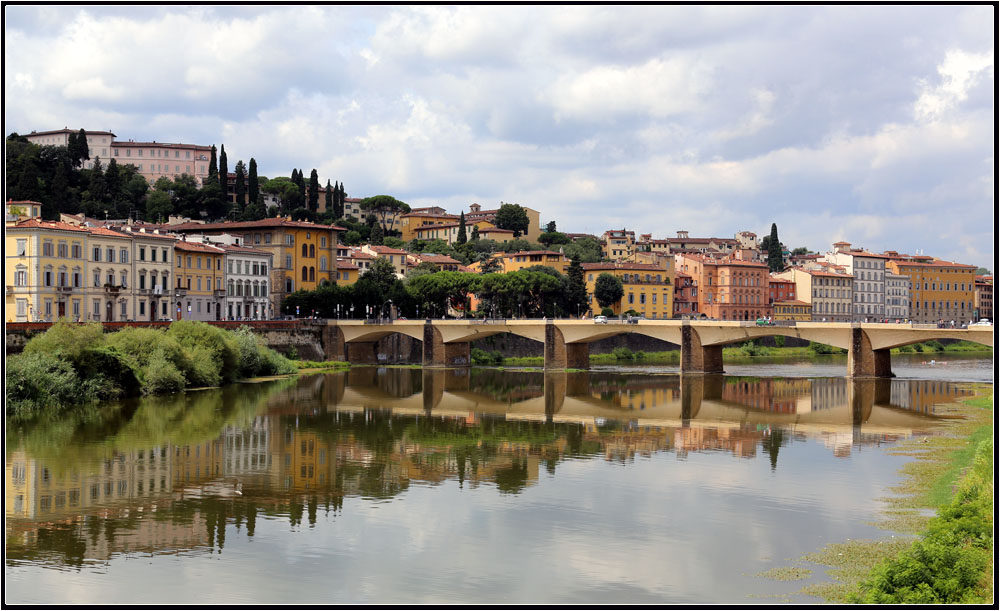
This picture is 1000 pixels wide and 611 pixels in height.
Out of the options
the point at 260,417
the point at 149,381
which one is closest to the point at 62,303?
the point at 149,381

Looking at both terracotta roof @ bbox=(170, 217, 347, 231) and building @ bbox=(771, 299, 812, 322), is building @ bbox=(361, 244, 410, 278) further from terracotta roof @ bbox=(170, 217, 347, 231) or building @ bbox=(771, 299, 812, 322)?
building @ bbox=(771, 299, 812, 322)

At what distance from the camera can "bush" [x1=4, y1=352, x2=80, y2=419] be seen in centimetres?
3919

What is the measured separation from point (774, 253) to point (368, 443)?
115 metres

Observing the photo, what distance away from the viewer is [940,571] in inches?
604

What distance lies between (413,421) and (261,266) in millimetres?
42475

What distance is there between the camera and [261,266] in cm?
8062

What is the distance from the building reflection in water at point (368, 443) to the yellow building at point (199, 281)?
56.5 ft

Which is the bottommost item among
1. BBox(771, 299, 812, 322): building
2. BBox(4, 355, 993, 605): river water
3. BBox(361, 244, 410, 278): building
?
BBox(4, 355, 993, 605): river water

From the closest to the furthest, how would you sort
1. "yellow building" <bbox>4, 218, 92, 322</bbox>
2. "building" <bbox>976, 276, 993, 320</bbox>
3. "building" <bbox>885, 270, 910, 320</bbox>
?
"yellow building" <bbox>4, 218, 92, 322</bbox> < "building" <bbox>885, 270, 910, 320</bbox> < "building" <bbox>976, 276, 993, 320</bbox>

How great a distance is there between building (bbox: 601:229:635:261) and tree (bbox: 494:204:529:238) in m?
12.2

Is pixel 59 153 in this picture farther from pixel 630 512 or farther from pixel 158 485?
pixel 630 512

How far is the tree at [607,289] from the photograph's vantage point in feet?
351

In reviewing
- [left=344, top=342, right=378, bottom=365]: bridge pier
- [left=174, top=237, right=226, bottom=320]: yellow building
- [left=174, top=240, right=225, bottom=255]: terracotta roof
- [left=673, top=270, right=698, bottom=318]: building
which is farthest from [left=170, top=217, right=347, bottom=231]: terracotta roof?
[left=673, top=270, right=698, bottom=318]: building

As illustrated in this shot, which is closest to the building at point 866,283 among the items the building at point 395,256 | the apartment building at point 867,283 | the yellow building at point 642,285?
the apartment building at point 867,283
